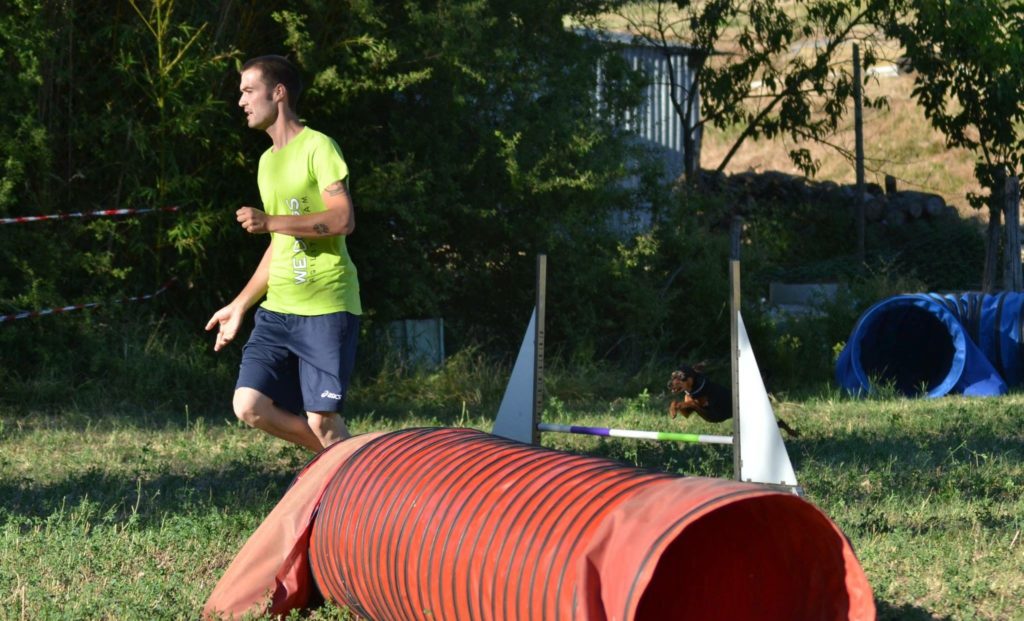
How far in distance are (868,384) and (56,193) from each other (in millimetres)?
6219

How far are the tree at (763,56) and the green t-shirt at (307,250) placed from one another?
404 inches

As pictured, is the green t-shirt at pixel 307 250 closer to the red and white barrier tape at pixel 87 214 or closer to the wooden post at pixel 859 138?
the red and white barrier tape at pixel 87 214

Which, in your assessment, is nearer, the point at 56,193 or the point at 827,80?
the point at 56,193

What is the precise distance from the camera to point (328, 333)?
5078 millimetres

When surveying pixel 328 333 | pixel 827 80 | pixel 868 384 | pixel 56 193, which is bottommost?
pixel 868 384

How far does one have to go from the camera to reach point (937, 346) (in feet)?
38.5

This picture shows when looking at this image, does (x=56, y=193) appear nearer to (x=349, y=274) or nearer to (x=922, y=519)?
(x=349, y=274)

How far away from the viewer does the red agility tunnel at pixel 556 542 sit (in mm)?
3072

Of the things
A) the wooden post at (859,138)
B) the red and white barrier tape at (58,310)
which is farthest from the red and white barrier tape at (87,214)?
the wooden post at (859,138)

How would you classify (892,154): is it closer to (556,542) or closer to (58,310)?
(58,310)

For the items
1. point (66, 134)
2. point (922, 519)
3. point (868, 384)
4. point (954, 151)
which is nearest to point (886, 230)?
point (954, 151)

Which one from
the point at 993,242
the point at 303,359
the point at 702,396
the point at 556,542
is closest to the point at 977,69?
the point at 993,242

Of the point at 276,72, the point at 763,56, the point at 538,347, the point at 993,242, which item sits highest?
the point at 763,56

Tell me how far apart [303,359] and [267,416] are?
10.4 inches
